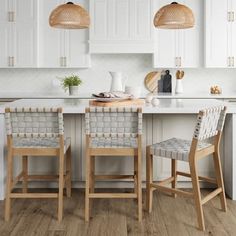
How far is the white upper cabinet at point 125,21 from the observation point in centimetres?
575

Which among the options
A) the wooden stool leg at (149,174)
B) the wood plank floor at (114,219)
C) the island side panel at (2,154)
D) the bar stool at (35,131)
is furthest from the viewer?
the island side panel at (2,154)

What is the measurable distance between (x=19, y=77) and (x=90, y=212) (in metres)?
3.24

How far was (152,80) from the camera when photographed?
626 cm

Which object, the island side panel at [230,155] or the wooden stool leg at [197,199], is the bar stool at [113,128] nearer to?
the wooden stool leg at [197,199]

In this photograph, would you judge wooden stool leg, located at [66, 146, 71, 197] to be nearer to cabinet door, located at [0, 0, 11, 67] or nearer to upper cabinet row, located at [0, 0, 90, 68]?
upper cabinet row, located at [0, 0, 90, 68]

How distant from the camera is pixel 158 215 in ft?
11.5

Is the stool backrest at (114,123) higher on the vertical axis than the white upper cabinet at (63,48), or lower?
lower

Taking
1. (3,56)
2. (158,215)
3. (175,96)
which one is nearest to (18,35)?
(3,56)

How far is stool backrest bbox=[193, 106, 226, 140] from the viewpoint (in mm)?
3148

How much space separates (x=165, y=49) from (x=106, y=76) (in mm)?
958

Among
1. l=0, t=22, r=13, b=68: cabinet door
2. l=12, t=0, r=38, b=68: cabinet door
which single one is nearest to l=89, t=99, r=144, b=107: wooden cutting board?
l=12, t=0, r=38, b=68: cabinet door

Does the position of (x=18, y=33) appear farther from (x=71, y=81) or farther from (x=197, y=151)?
(x=197, y=151)

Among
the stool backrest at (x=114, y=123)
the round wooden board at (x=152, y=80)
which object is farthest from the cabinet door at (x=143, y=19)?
the stool backrest at (x=114, y=123)

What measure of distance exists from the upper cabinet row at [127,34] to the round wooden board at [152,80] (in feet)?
1.31
